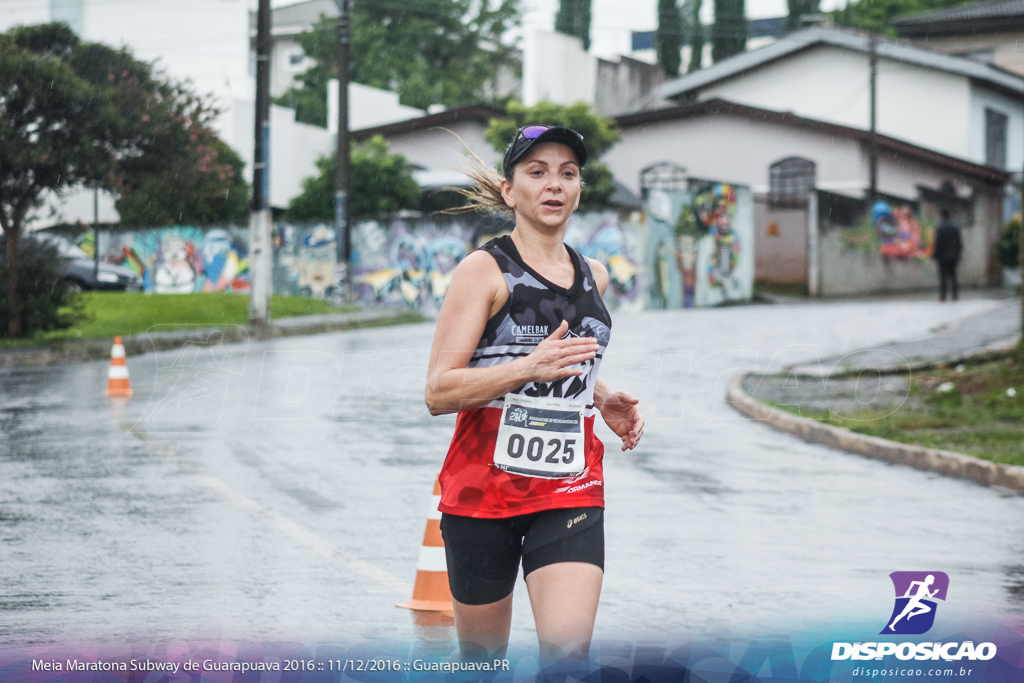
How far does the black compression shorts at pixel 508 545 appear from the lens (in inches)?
128

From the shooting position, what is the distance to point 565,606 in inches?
126

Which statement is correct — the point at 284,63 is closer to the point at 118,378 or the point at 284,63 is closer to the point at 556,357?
the point at 118,378

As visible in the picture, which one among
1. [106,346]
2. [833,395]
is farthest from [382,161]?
[833,395]

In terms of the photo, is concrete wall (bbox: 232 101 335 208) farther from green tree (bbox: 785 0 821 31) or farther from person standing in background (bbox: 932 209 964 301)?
green tree (bbox: 785 0 821 31)

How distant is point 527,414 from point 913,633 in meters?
1.60

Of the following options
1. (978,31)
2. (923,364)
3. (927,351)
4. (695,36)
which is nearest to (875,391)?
(923,364)

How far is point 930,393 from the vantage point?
13969mm

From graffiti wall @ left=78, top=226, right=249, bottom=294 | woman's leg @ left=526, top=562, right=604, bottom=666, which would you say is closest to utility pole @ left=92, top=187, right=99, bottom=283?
graffiti wall @ left=78, top=226, right=249, bottom=294

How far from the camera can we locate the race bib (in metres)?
3.23

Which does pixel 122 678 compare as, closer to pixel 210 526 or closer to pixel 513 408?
pixel 513 408

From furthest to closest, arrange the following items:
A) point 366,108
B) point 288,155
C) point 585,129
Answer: point 366,108 → point 288,155 → point 585,129

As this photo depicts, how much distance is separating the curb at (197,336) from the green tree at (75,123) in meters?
1.64

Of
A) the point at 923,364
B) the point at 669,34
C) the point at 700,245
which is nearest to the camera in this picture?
the point at 923,364

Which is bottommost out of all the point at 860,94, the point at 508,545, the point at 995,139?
the point at 508,545
